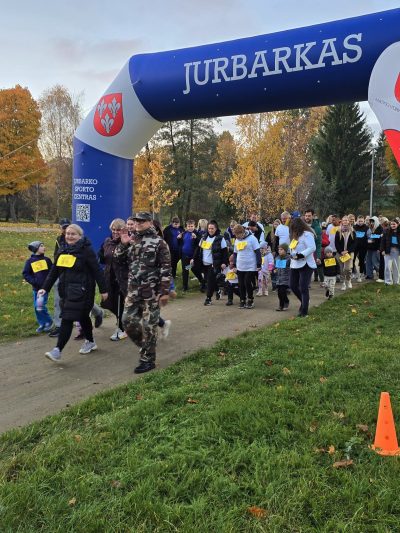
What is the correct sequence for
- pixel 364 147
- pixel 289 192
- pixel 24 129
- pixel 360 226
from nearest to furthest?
pixel 360 226 < pixel 289 192 < pixel 24 129 < pixel 364 147

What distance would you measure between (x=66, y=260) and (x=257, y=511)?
4.18m

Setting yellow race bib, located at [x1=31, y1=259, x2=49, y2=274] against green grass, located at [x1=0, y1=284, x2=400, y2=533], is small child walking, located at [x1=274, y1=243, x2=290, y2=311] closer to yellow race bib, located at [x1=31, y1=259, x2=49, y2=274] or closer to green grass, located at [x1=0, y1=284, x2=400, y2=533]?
green grass, located at [x1=0, y1=284, x2=400, y2=533]

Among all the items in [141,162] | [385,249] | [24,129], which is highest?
[24,129]

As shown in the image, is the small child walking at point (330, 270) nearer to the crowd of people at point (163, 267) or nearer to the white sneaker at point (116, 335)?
the crowd of people at point (163, 267)

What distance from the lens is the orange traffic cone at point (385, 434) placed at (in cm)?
357

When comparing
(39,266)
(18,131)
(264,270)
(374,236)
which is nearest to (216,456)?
(39,266)

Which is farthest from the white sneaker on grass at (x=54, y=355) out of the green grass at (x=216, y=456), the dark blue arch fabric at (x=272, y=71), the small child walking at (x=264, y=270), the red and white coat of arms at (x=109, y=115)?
the small child walking at (x=264, y=270)

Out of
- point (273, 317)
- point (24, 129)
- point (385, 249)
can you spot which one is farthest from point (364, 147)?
point (273, 317)

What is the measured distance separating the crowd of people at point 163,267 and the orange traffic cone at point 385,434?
302 centimetres

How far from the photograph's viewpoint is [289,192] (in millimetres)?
31125

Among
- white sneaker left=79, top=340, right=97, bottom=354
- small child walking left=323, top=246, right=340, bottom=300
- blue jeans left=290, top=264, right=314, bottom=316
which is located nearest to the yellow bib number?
small child walking left=323, top=246, right=340, bottom=300

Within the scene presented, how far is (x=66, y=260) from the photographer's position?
6098 mm

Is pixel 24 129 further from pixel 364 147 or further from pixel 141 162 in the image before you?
pixel 364 147

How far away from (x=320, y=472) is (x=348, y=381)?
179cm
